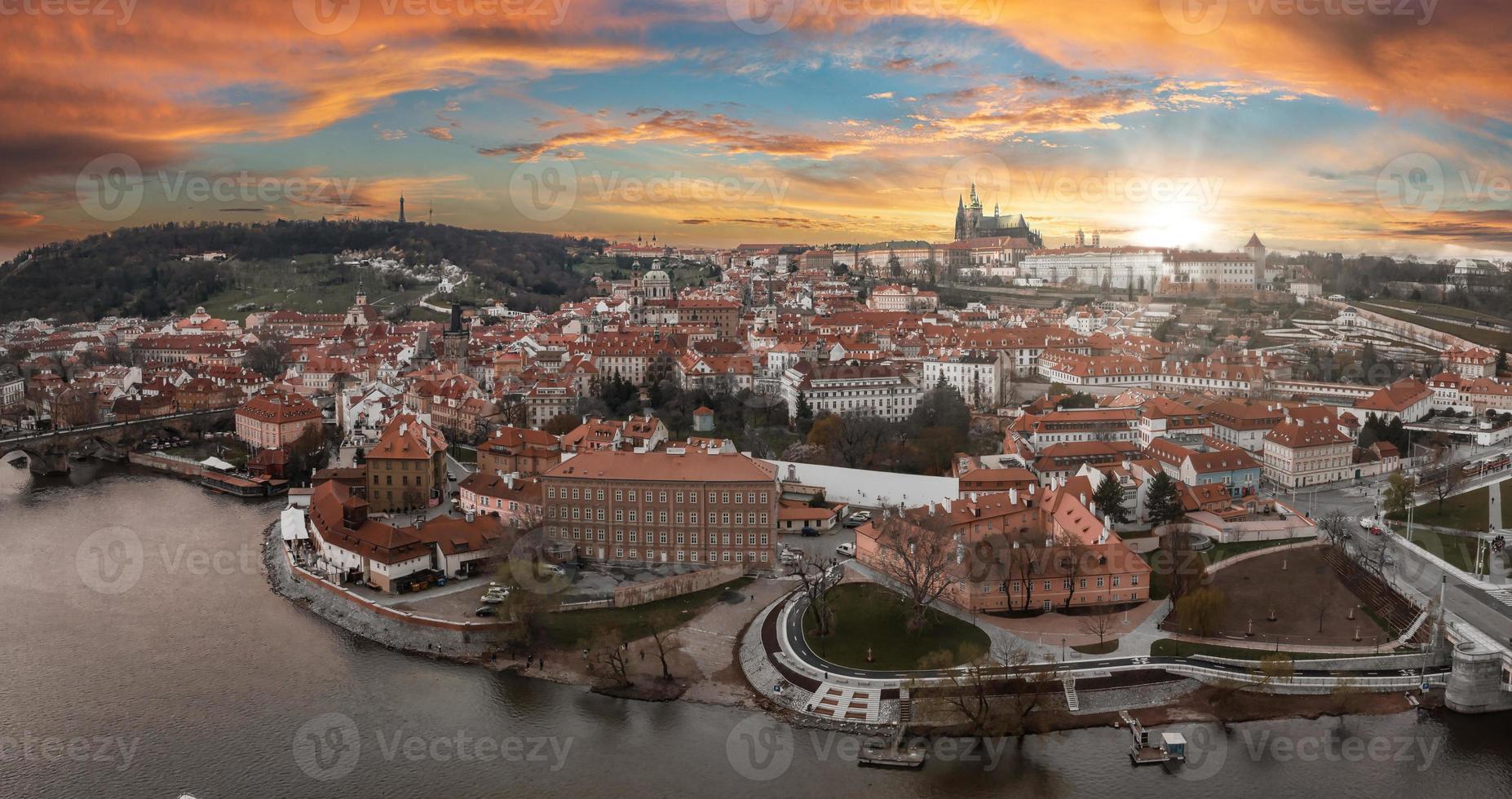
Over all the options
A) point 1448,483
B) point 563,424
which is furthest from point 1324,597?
point 563,424

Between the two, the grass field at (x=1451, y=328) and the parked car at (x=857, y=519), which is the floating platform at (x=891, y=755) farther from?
the grass field at (x=1451, y=328)

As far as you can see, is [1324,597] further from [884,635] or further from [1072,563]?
[884,635]

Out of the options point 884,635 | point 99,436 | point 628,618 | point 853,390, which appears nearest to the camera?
point 884,635

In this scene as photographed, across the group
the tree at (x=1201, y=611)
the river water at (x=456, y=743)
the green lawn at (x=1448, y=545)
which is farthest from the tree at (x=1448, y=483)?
the river water at (x=456, y=743)

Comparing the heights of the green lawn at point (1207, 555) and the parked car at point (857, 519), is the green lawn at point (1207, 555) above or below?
above

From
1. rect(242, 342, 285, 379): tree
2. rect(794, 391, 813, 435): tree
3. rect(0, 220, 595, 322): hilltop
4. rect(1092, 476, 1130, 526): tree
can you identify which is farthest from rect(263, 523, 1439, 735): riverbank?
rect(0, 220, 595, 322): hilltop

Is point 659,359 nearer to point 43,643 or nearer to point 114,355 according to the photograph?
point 43,643

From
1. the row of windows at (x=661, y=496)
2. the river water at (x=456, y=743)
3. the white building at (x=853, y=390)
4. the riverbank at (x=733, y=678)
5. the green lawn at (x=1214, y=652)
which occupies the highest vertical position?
the white building at (x=853, y=390)
